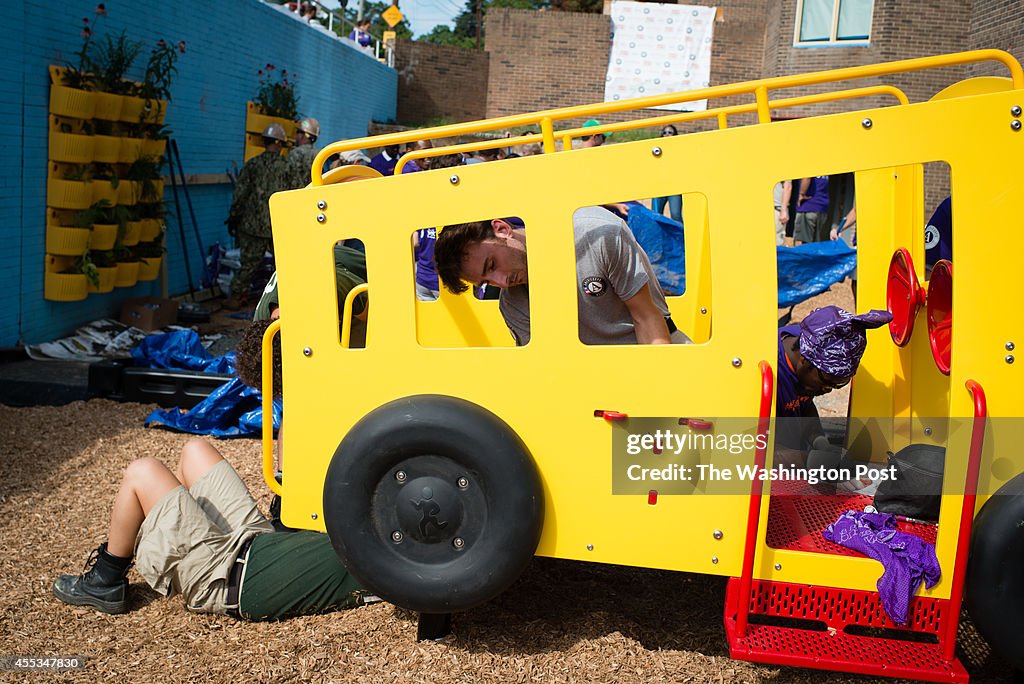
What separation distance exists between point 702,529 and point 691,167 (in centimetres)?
110

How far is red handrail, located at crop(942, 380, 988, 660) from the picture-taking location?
103 inches

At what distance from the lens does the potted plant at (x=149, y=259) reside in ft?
28.1

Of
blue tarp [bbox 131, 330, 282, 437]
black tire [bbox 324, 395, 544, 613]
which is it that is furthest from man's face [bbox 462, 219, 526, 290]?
blue tarp [bbox 131, 330, 282, 437]

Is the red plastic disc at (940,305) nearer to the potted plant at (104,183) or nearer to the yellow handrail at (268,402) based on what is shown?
the yellow handrail at (268,402)

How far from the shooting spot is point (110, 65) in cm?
789

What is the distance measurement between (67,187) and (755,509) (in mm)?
6575

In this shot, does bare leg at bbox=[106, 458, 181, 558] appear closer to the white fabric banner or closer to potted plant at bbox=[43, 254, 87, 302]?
potted plant at bbox=[43, 254, 87, 302]

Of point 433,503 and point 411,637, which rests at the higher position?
point 433,503

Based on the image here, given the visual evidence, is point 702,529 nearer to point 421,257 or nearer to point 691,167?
point 691,167

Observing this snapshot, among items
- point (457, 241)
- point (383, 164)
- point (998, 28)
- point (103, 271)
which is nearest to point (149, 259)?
point (103, 271)

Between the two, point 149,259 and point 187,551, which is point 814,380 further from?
point 149,259

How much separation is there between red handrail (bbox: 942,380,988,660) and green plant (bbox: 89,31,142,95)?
7310mm

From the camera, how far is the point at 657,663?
309 centimetres

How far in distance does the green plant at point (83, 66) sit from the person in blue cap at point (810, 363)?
6.33 m
